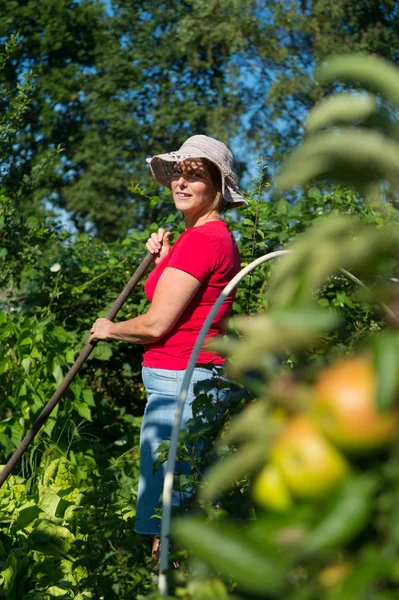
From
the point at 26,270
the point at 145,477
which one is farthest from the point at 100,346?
the point at 145,477

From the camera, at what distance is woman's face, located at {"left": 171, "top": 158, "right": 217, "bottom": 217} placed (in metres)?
2.59

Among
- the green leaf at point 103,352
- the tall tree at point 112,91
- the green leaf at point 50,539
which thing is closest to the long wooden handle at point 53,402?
the green leaf at point 50,539

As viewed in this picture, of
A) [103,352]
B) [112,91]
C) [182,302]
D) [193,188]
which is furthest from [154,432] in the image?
[112,91]

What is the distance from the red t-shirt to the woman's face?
13 centimetres

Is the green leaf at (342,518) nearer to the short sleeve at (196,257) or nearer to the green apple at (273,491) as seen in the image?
the green apple at (273,491)

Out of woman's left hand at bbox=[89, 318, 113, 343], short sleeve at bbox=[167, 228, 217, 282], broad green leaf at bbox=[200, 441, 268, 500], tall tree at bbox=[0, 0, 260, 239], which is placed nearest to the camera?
broad green leaf at bbox=[200, 441, 268, 500]

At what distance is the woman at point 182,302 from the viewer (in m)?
2.35

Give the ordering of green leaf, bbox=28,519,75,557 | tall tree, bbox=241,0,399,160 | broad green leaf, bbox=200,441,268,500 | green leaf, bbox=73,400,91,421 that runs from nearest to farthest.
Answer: broad green leaf, bbox=200,441,268,500, green leaf, bbox=28,519,75,557, green leaf, bbox=73,400,91,421, tall tree, bbox=241,0,399,160

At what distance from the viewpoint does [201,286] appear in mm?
2412

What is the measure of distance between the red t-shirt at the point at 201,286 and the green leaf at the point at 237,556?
169 centimetres

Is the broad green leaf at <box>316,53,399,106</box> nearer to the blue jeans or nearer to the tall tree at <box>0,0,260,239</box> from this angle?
the blue jeans

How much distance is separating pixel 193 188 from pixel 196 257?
34cm

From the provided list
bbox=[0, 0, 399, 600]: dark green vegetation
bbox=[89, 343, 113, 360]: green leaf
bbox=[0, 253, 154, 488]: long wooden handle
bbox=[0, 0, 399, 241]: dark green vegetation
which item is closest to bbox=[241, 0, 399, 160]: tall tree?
bbox=[0, 0, 399, 241]: dark green vegetation

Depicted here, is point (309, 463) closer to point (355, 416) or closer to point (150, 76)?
point (355, 416)
